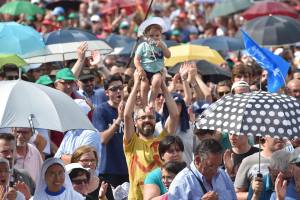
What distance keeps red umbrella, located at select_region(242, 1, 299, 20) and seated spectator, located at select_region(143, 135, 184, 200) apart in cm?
1169

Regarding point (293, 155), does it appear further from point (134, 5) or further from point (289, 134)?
point (134, 5)

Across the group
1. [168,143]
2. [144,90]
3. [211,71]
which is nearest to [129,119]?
[168,143]

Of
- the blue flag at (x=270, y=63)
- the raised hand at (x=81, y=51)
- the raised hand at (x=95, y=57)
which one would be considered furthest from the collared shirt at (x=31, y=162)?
the raised hand at (x=95, y=57)

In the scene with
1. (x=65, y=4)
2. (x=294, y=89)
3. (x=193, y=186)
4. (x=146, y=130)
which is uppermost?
(x=65, y=4)

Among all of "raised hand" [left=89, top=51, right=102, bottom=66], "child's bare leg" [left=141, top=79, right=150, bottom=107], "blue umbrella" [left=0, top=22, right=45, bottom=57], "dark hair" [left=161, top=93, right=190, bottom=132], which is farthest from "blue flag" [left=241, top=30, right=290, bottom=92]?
"blue umbrella" [left=0, top=22, right=45, bottom=57]

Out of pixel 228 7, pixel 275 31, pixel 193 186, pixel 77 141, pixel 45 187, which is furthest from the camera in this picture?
pixel 228 7

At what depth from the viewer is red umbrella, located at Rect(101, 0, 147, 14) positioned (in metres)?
28.5

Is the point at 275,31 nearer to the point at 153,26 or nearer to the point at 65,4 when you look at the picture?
the point at 153,26

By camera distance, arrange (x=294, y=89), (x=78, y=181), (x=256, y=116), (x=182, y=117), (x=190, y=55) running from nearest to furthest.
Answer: (x=256, y=116), (x=78, y=181), (x=182, y=117), (x=294, y=89), (x=190, y=55)

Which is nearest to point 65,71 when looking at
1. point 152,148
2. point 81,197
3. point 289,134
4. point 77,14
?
point 152,148

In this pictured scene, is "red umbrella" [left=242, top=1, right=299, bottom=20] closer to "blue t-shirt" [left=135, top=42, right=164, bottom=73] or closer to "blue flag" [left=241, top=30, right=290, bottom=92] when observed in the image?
"blue flag" [left=241, top=30, right=290, bottom=92]

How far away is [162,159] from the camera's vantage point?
13.6 metres

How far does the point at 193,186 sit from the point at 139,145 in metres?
2.84

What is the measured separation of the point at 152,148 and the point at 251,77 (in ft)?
12.9
